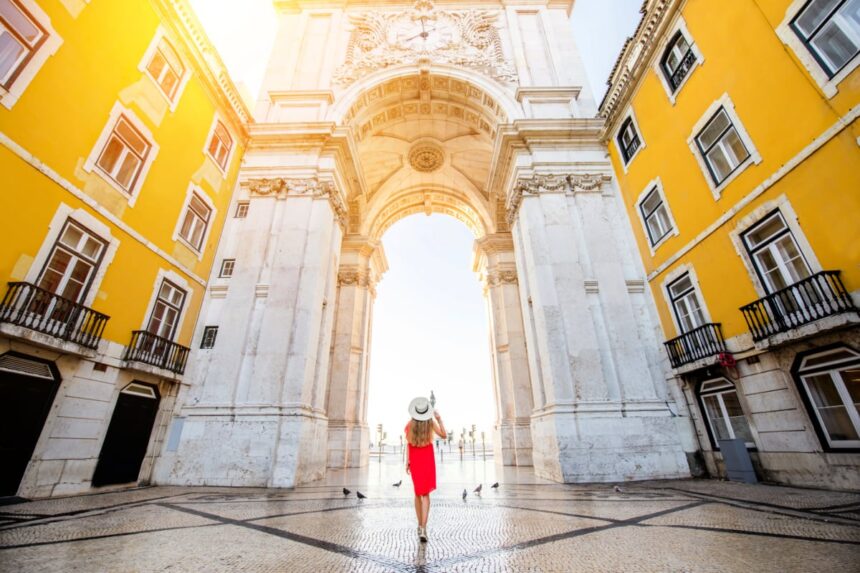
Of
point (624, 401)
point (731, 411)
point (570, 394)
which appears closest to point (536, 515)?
point (570, 394)

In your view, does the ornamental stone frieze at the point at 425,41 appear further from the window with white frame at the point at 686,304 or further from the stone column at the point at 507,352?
the window with white frame at the point at 686,304

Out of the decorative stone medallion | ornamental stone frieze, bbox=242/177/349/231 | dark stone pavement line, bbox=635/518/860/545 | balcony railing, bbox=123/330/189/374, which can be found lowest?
dark stone pavement line, bbox=635/518/860/545

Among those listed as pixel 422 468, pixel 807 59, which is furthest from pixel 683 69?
pixel 422 468

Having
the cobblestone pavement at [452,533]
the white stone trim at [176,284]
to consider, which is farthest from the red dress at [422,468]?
the white stone trim at [176,284]

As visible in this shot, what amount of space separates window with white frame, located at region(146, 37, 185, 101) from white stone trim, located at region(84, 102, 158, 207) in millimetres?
1587

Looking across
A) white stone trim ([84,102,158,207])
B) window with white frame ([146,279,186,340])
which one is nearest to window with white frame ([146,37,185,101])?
white stone trim ([84,102,158,207])

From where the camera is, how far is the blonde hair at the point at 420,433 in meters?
4.39

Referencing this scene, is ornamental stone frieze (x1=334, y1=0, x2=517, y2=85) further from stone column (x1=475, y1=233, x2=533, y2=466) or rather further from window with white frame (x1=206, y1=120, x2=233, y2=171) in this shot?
stone column (x1=475, y1=233, x2=533, y2=466)

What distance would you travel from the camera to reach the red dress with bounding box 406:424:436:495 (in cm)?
412

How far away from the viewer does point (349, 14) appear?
58.0 ft

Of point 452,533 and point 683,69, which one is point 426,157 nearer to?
point 683,69

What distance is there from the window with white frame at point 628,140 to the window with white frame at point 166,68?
1435 cm

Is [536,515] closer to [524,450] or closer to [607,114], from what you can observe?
[524,450]

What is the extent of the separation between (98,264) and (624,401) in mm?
13366
